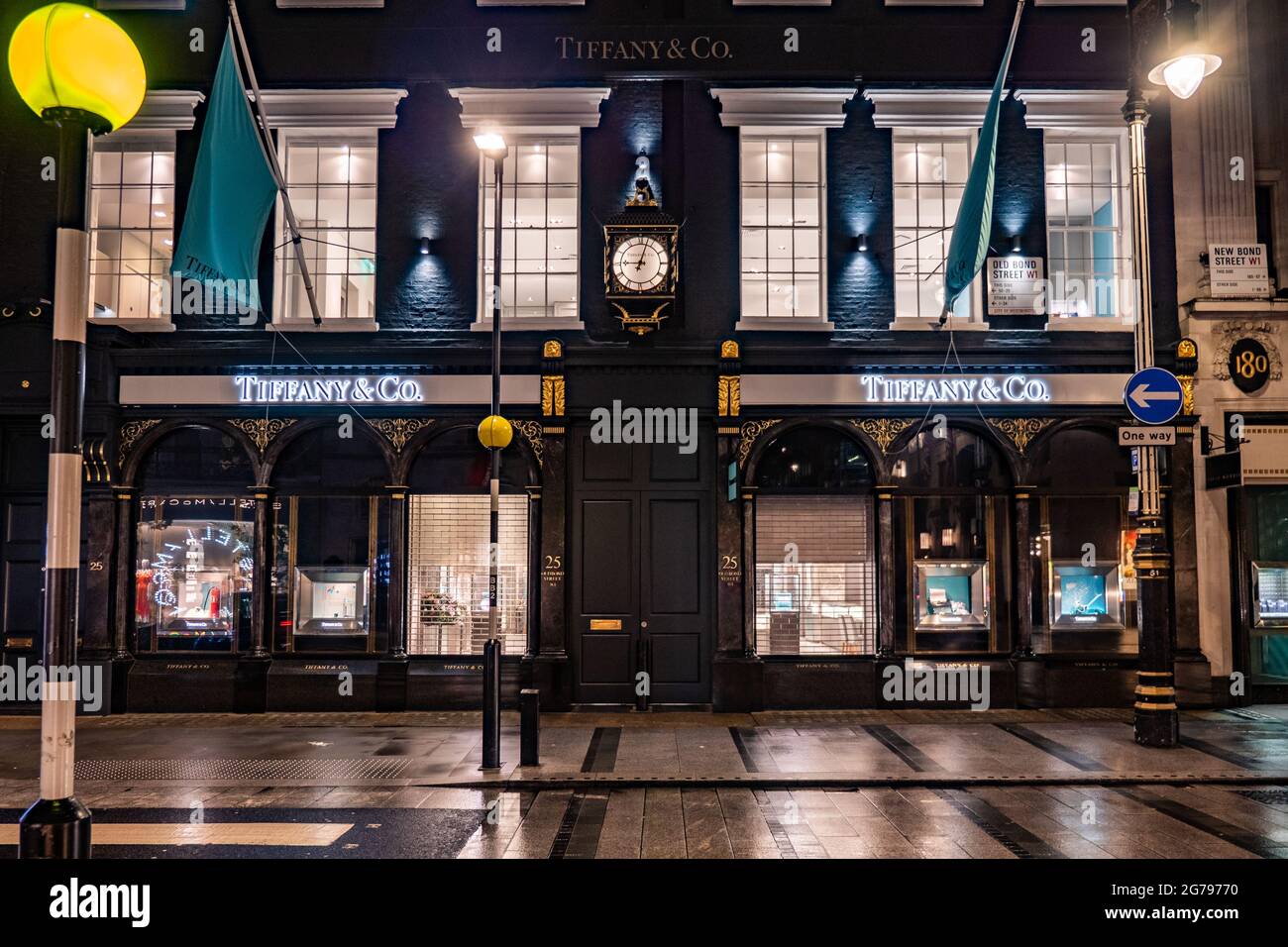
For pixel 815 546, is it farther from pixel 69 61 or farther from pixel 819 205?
pixel 69 61

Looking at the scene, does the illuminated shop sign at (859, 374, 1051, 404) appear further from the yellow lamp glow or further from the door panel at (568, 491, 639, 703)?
the yellow lamp glow

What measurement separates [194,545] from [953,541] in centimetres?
1360

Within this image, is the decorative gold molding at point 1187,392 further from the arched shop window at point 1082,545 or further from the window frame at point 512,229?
the window frame at point 512,229

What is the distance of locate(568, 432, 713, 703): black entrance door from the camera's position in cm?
1509

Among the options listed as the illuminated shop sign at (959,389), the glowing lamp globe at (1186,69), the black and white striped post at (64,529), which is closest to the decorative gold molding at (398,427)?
the illuminated shop sign at (959,389)

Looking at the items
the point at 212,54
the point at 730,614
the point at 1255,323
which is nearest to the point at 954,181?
the point at 1255,323

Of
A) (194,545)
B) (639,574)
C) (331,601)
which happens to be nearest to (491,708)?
(639,574)

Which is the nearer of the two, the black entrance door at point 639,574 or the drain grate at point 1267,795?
the drain grate at point 1267,795

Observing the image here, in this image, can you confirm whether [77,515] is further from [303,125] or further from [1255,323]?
[1255,323]

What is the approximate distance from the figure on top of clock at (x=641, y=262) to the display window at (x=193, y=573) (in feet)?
25.1

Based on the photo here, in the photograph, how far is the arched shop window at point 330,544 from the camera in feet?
50.0

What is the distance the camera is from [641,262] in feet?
50.0

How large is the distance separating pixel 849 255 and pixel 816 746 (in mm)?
8752

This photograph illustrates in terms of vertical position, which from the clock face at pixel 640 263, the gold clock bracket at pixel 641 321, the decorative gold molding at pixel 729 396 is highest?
the clock face at pixel 640 263
